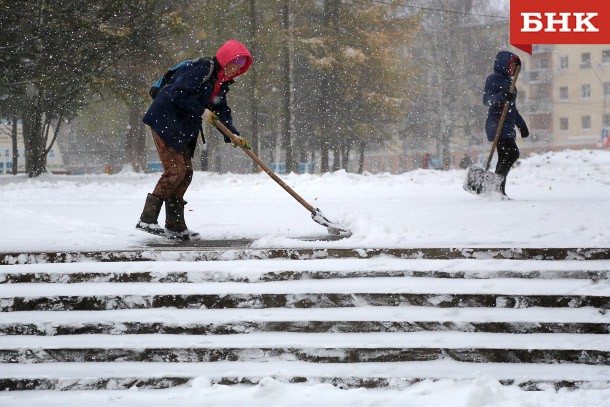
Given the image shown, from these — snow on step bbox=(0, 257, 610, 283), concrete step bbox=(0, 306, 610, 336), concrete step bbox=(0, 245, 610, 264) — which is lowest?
concrete step bbox=(0, 306, 610, 336)

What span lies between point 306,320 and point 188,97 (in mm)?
2337

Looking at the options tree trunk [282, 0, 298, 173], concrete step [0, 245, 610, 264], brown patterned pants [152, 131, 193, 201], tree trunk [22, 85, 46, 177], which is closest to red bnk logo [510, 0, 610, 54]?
tree trunk [282, 0, 298, 173]

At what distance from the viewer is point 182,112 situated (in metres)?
5.77

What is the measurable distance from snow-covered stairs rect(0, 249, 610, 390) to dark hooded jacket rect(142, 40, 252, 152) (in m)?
1.55

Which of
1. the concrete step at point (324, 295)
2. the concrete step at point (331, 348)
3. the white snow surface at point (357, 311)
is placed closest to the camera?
the white snow surface at point (357, 311)

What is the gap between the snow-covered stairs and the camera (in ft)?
12.6

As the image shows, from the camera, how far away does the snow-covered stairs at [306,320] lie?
3.85m

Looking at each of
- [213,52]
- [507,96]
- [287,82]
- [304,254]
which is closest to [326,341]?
[304,254]

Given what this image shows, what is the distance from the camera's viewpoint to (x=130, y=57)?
1975 cm

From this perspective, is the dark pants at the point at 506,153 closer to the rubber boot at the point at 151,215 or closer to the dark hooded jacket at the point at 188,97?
the dark hooded jacket at the point at 188,97

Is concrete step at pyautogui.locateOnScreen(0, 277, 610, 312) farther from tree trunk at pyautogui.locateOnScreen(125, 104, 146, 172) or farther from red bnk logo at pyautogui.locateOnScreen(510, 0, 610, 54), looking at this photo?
tree trunk at pyautogui.locateOnScreen(125, 104, 146, 172)

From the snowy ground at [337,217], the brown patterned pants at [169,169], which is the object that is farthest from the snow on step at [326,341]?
the brown patterned pants at [169,169]

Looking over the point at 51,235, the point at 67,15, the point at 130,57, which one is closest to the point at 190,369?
the point at 51,235

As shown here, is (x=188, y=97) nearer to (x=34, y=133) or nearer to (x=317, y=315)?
(x=317, y=315)
